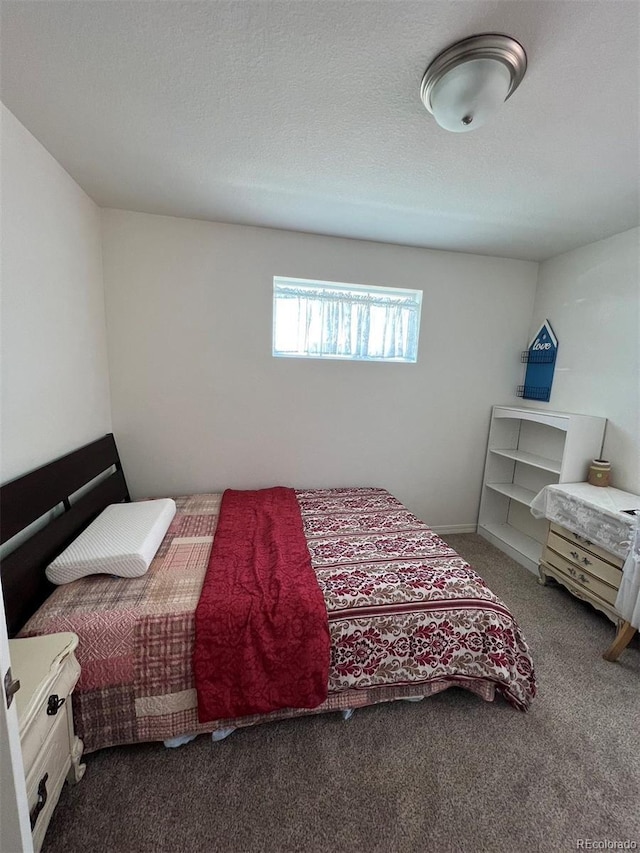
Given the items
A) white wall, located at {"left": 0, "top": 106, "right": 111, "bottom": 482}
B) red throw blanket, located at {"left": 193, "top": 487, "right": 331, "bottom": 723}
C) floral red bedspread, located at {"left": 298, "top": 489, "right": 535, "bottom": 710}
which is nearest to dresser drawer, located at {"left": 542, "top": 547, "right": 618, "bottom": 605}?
floral red bedspread, located at {"left": 298, "top": 489, "right": 535, "bottom": 710}

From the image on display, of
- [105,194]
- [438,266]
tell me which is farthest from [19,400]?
[438,266]

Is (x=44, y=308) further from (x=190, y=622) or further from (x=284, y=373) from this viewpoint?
(x=190, y=622)

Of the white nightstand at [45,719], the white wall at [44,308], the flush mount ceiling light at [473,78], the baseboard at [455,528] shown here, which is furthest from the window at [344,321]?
the white nightstand at [45,719]

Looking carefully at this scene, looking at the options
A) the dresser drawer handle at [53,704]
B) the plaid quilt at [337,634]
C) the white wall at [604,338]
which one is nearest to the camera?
the dresser drawer handle at [53,704]

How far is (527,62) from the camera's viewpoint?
1.07 meters

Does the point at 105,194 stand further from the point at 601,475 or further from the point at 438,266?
the point at 601,475

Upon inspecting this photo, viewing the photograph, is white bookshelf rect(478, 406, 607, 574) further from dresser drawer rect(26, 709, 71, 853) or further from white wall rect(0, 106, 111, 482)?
white wall rect(0, 106, 111, 482)

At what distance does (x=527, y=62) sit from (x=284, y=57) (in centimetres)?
79

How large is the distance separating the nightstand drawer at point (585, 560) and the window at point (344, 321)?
69.0 inches

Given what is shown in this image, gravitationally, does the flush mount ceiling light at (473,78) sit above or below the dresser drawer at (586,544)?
above

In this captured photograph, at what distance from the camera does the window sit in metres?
2.64

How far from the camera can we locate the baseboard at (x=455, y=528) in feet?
10.4

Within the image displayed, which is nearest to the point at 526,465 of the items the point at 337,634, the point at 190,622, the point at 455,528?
the point at 455,528

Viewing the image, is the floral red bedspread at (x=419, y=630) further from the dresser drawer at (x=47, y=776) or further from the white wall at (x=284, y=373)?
the white wall at (x=284, y=373)
